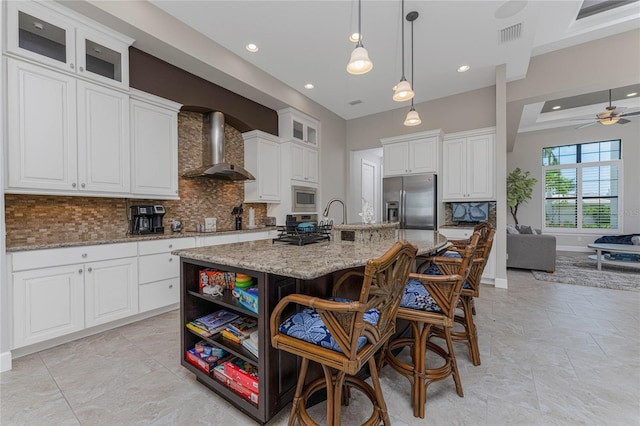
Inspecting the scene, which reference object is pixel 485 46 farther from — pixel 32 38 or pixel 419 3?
pixel 32 38

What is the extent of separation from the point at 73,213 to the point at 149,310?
1.24 metres

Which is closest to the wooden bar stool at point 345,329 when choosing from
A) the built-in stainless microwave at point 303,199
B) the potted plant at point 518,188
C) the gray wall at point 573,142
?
the built-in stainless microwave at point 303,199

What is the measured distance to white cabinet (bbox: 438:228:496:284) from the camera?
4090mm

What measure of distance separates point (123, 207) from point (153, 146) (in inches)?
30.6

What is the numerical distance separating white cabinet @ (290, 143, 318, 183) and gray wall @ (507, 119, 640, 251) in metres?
6.52

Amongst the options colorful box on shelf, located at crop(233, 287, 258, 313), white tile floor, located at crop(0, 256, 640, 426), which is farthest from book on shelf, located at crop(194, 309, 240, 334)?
white tile floor, located at crop(0, 256, 640, 426)

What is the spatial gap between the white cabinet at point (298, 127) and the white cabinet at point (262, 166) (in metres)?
0.25

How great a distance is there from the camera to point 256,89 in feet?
12.7

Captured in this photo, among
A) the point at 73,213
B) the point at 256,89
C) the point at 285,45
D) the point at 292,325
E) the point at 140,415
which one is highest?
the point at 285,45

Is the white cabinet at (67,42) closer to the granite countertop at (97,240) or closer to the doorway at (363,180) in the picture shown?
the granite countertop at (97,240)

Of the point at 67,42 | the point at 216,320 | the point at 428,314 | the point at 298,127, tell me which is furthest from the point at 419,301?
the point at 298,127

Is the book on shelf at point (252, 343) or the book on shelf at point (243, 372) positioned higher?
the book on shelf at point (252, 343)

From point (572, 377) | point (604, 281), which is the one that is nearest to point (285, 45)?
point (572, 377)

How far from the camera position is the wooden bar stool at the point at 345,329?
1035mm
